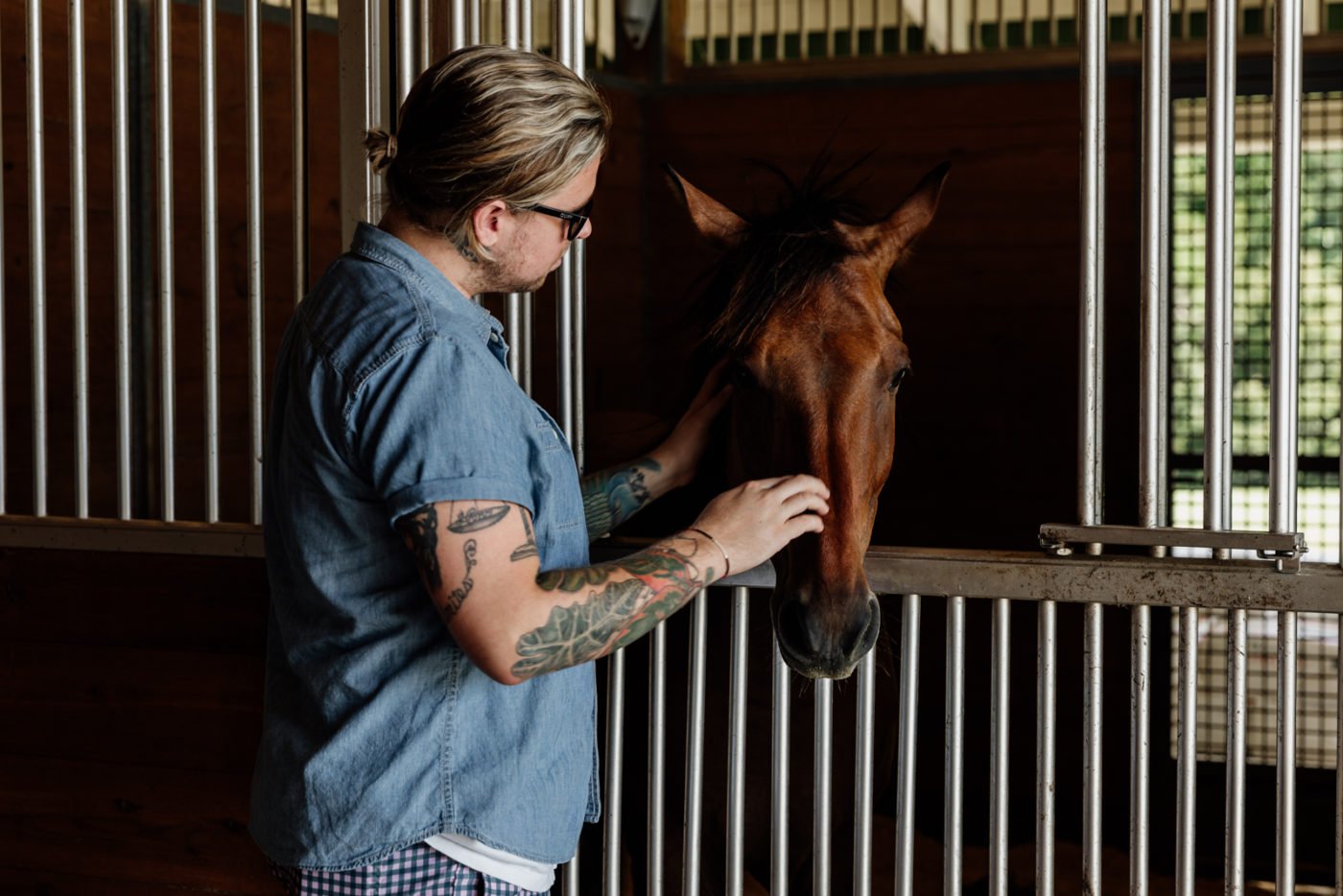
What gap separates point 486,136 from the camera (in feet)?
3.21

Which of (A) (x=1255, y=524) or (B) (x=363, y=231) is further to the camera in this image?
(A) (x=1255, y=524)

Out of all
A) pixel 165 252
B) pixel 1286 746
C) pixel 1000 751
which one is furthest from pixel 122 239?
pixel 1286 746

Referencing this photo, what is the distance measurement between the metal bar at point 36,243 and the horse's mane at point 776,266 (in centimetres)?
94

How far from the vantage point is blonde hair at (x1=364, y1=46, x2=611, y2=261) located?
984 millimetres

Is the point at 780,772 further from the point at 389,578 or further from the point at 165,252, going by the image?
the point at 165,252

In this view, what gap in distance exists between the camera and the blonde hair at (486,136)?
38.7 inches

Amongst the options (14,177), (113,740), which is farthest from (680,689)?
(14,177)

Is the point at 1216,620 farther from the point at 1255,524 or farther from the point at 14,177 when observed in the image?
the point at 14,177

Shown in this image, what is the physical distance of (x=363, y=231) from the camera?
1.06 metres

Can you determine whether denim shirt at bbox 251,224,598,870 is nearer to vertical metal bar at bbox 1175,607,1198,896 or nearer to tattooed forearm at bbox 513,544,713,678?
tattooed forearm at bbox 513,544,713,678

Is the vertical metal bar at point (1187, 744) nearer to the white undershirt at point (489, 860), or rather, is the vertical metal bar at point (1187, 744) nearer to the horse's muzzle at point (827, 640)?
the horse's muzzle at point (827, 640)

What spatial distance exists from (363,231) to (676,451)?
572 millimetres

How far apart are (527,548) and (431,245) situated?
0.29 meters

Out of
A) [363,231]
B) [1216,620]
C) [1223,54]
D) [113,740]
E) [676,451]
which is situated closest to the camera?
[363,231]
